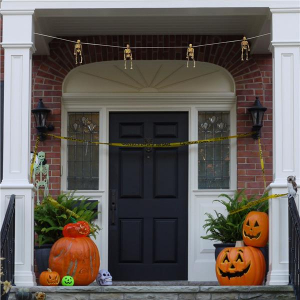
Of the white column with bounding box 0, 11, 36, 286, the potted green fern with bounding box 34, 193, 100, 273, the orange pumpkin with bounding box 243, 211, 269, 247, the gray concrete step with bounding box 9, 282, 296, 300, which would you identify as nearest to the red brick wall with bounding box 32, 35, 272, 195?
the potted green fern with bounding box 34, 193, 100, 273

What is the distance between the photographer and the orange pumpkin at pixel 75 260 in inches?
292

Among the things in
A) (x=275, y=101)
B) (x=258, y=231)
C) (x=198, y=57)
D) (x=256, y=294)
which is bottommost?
(x=256, y=294)

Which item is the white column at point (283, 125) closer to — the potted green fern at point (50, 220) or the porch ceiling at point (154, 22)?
the porch ceiling at point (154, 22)

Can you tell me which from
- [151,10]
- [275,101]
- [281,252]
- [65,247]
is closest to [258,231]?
[281,252]

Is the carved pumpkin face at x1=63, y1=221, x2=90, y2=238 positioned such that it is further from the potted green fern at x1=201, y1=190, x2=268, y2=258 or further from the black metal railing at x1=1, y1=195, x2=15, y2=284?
the potted green fern at x1=201, y1=190, x2=268, y2=258

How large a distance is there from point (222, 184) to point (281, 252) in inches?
81.2

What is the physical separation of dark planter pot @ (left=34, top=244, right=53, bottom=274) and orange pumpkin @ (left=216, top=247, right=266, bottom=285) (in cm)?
171

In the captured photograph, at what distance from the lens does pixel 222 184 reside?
9047mm

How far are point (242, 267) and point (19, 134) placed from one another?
239 centimetres

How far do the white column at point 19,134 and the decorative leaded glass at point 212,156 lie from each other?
247cm

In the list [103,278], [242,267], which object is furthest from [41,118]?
[242,267]

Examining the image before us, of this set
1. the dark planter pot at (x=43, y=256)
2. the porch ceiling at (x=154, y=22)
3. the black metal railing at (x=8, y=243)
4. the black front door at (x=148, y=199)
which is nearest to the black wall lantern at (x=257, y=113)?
the porch ceiling at (x=154, y=22)

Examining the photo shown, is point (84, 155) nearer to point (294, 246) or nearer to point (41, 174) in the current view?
point (41, 174)

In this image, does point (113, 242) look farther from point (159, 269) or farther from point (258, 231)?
point (258, 231)
